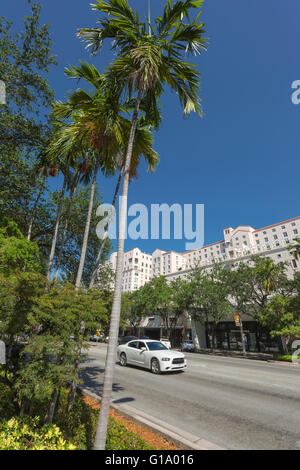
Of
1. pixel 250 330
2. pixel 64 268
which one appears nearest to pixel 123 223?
pixel 64 268

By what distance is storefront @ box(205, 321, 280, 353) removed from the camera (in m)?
27.0

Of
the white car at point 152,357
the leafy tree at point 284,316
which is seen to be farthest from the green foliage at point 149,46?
the leafy tree at point 284,316

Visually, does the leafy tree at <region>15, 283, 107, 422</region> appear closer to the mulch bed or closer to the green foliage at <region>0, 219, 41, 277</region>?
the mulch bed

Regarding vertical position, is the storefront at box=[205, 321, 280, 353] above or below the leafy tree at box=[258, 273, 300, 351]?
below

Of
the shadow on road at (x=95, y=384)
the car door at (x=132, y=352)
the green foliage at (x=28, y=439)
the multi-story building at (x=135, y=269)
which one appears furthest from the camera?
the multi-story building at (x=135, y=269)

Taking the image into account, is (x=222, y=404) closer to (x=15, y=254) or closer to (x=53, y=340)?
(x=53, y=340)

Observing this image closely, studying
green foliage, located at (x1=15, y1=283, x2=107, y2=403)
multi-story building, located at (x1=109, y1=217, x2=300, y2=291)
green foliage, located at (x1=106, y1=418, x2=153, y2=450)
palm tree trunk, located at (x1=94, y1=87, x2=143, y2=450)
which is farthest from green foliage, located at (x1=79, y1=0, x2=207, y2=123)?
multi-story building, located at (x1=109, y1=217, x2=300, y2=291)

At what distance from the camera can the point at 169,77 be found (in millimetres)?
5660

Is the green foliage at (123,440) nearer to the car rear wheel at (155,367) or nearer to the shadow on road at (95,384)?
the shadow on road at (95,384)

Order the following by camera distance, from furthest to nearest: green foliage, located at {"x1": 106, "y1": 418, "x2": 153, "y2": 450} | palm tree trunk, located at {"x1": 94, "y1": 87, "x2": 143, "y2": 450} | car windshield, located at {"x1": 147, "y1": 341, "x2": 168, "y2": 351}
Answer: car windshield, located at {"x1": 147, "y1": 341, "x2": 168, "y2": 351}
green foliage, located at {"x1": 106, "y1": 418, "x2": 153, "y2": 450}
palm tree trunk, located at {"x1": 94, "y1": 87, "x2": 143, "y2": 450}

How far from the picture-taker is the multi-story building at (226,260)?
30.1 meters

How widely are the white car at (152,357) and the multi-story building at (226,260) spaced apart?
30.7ft

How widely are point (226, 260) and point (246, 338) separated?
31.8 metres
